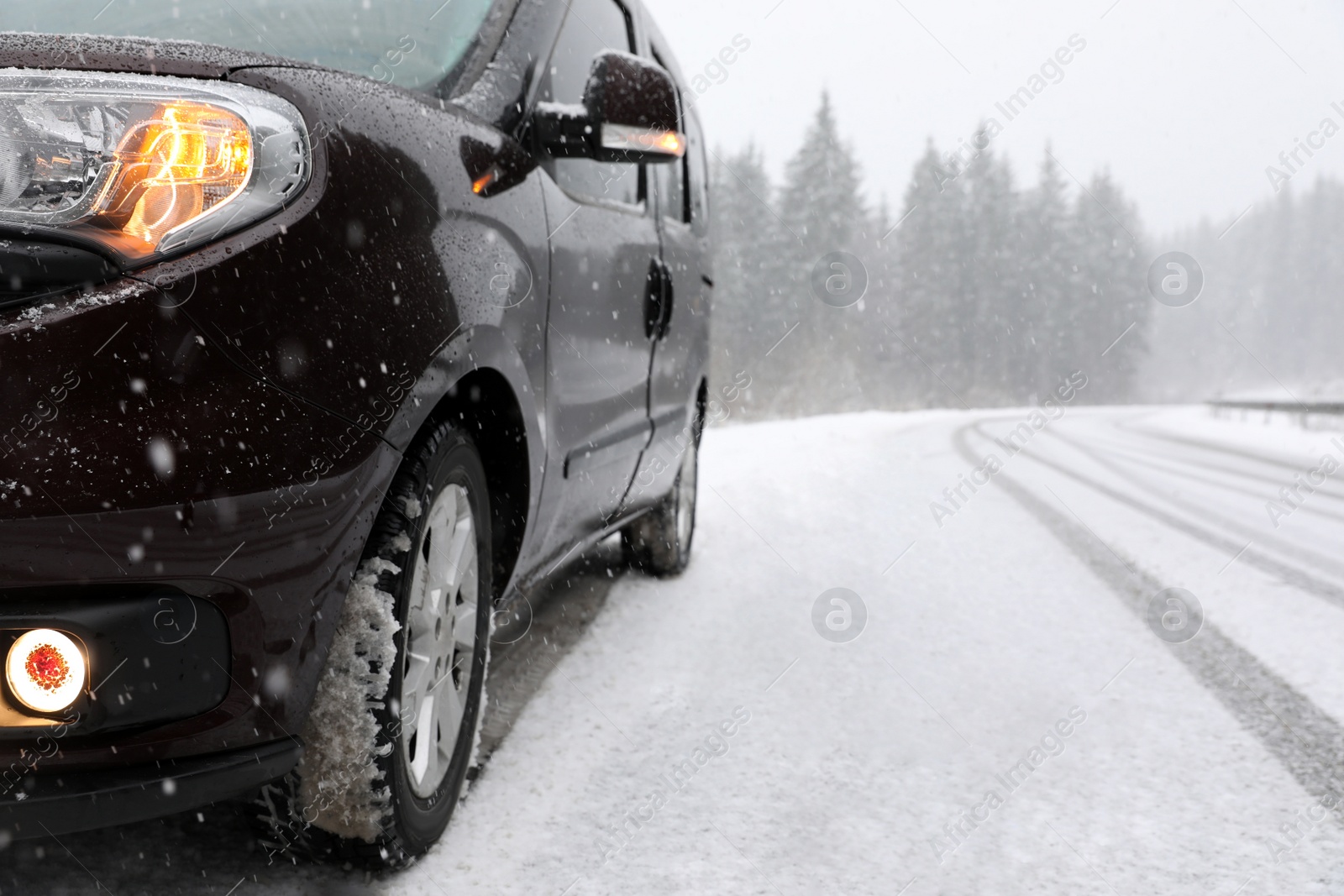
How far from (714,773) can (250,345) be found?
1461mm

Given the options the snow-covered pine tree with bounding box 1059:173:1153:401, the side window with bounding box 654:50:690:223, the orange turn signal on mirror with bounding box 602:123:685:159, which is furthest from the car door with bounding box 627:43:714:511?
the snow-covered pine tree with bounding box 1059:173:1153:401

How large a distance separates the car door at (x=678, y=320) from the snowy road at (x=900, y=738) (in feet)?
Result: 1.83

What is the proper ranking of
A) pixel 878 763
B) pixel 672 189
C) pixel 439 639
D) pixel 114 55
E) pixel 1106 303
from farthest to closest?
pixel 1106 303, pixel 672 189, pixel 878 763, pixel 439 639, pixel 114 55

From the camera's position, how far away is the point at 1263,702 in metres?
2.88

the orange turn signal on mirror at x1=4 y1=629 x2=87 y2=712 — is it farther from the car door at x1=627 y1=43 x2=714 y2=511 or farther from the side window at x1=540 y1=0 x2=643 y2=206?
the car door at x1=627 y1=43 x2=714 y2=511

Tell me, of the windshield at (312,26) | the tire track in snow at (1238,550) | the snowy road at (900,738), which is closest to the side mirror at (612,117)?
the windshield at (312,26)

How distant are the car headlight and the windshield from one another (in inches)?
29.6

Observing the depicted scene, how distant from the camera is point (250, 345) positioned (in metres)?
1.36

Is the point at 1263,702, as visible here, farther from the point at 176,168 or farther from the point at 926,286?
the point at 926,286

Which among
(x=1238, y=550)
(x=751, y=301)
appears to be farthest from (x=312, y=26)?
(x=751, y=301)

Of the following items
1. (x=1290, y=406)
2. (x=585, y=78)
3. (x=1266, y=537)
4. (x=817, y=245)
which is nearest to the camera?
(x=585, y=78)

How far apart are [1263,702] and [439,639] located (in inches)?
91.6

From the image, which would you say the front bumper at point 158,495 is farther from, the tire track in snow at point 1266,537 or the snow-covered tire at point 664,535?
the tire track in snow at point 1266,537

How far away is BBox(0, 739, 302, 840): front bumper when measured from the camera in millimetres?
1279
